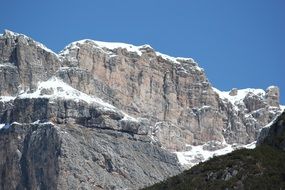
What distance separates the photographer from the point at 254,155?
121375mm

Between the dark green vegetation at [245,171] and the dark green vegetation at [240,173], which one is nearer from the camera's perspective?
the dark green vegetation at [240,173]

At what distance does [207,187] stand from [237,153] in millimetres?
9223

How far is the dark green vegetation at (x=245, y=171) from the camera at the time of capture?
114 meters

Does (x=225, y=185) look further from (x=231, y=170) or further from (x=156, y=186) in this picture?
(x=156, y=186)

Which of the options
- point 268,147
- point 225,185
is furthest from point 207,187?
point 268,147

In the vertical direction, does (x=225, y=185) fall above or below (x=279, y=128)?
below

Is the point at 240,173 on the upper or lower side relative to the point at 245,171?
lower

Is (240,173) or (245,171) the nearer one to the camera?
(240,173)

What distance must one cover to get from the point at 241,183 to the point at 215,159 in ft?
35.5

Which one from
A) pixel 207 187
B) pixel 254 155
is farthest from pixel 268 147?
pixel 207 187

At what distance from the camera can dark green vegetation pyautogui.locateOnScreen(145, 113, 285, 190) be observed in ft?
376

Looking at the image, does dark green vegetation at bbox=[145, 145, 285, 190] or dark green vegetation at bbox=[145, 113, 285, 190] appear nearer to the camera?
dark green vegetation at bbox=[145, 145, 285, 190]

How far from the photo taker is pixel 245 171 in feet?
386

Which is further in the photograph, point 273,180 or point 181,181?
point 181,181
